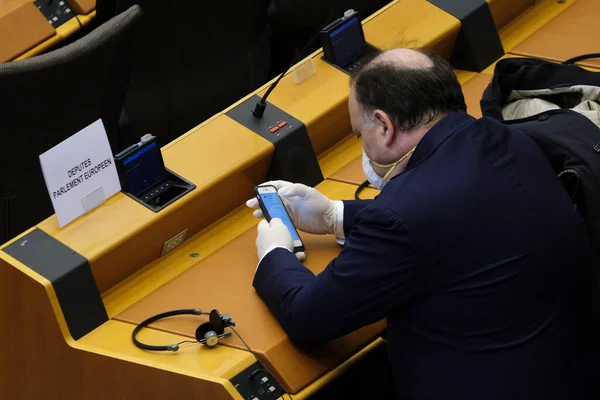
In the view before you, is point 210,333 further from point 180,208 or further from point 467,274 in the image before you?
point 467,274

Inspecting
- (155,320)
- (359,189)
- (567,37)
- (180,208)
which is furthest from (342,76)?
(155,320)

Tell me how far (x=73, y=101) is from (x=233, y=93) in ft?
2.44

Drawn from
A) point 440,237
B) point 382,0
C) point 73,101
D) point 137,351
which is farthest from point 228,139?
point 382,0

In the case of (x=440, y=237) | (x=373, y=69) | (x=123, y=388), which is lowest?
(x=123, y=388)

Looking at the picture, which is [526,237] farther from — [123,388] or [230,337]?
[123,388]

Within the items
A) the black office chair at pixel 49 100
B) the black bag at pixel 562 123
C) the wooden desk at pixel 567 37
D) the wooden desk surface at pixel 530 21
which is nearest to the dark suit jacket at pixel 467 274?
the black bag at pixel 562 123

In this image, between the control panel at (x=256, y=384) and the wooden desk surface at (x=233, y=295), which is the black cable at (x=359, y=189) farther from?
the control panel at (x=256, y=384)

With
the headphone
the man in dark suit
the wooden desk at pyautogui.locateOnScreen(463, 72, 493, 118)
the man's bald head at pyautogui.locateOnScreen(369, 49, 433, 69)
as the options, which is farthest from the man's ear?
the wooden desk at pyautogui.locateOnScreen(463, 72, 493, 118)

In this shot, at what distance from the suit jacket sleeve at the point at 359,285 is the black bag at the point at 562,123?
0.43 meters

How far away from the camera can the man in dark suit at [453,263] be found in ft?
5.96

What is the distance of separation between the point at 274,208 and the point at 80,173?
41cm

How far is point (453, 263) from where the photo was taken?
1.82m

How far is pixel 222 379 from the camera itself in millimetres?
1900

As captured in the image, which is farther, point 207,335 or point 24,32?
point 24,32
